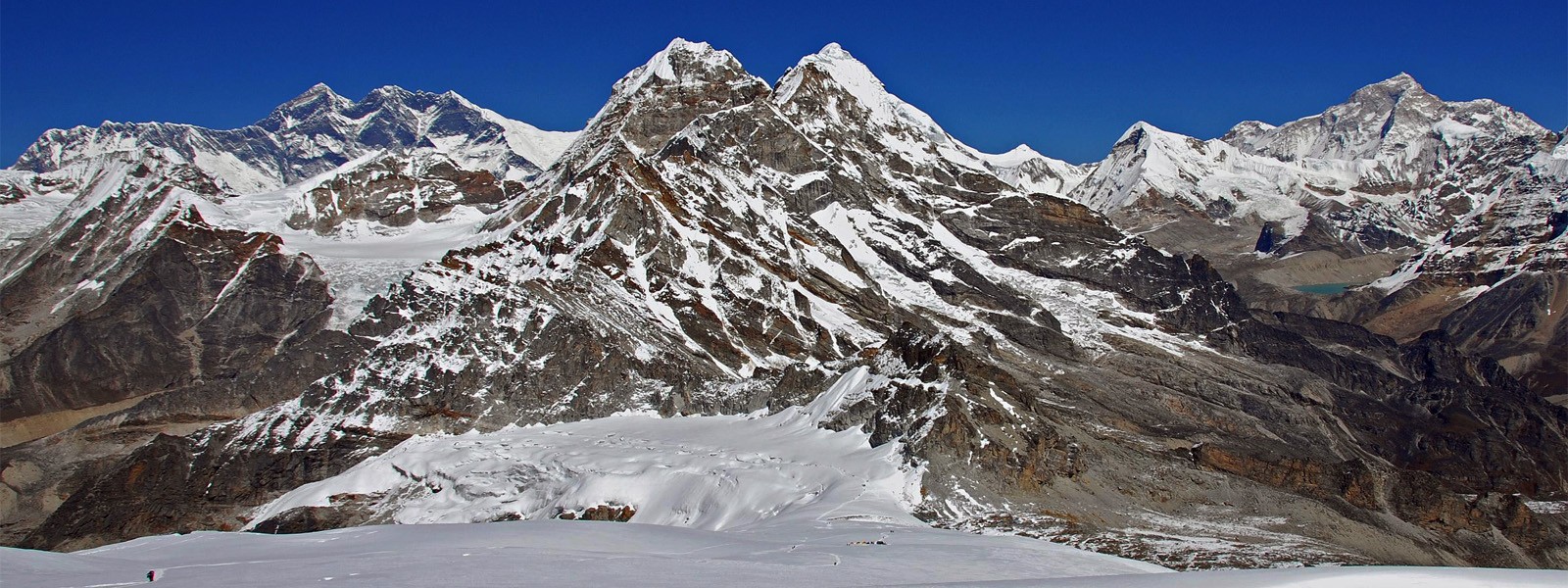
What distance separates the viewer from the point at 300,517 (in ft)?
281

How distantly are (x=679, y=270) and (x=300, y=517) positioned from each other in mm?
59922

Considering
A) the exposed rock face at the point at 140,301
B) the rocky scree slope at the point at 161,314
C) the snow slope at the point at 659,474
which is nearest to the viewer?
the snow slope at the point at 659,474

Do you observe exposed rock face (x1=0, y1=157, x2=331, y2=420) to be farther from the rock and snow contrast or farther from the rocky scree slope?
the rock and snow contrast

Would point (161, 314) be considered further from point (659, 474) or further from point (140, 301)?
point (659, 474)

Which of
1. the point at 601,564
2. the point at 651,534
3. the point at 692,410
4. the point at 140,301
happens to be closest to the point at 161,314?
the point at 140,301

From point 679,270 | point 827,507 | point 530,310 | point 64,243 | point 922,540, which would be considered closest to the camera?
point 922,540

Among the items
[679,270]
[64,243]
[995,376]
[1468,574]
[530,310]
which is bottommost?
[1468,574]

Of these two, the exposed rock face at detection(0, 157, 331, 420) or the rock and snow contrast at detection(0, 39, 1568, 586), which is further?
the exposed rock face at detection(0, 157, 331, 420)

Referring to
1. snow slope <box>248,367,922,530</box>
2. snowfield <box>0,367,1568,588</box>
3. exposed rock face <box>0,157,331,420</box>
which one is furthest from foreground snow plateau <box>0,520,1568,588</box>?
exposed rock face <box>0,157,331,420</box>

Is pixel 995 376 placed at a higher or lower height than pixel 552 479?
higher

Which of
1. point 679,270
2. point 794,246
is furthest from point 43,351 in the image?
point 794,246

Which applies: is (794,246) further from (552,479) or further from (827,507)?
(827,507)

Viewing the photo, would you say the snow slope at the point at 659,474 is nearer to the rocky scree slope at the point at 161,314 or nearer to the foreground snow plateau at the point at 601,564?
the foreground snow plateau at the point at 601,564

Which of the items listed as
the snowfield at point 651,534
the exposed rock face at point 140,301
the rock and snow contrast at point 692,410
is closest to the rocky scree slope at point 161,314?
the exposed rock face at point 140,301
